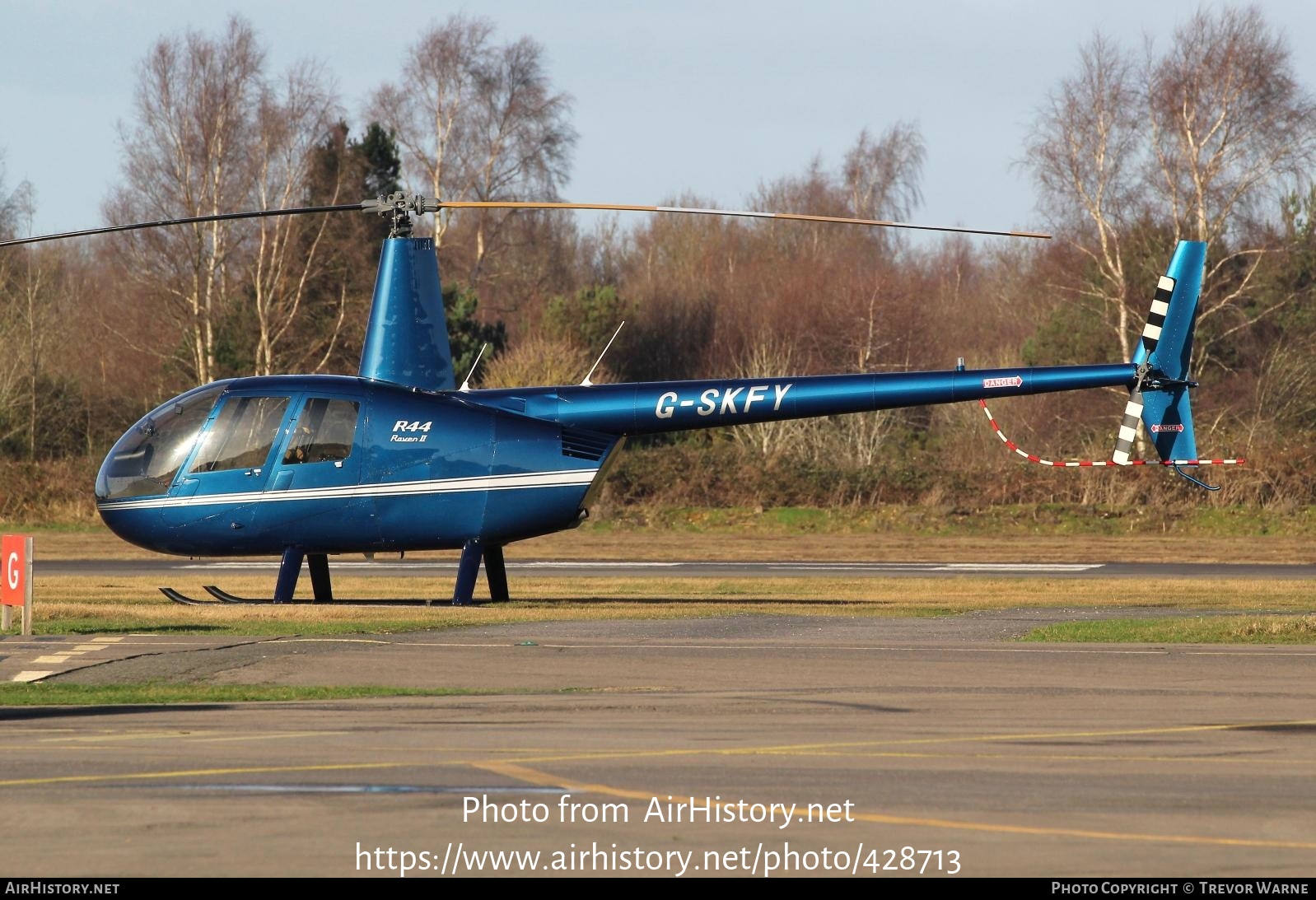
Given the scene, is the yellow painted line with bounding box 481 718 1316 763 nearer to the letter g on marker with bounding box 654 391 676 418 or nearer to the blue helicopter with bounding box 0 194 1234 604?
the blue helicopter with bounding box 0 194 1234 604

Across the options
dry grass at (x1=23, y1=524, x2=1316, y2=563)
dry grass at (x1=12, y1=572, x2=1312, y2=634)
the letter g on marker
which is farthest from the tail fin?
dry grass at (x1=23, y1=524, x2=1316, y2=563)

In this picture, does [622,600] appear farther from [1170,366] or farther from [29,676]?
[29,676]

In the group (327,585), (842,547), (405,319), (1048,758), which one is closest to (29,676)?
(405,319)

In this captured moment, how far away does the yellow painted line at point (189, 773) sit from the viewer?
8922 millimetres

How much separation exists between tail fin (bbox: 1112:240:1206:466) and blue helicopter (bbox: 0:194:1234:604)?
2 cm

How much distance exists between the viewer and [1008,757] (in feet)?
32.0

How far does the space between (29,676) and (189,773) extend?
5.24m

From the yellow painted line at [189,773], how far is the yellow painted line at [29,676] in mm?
4804

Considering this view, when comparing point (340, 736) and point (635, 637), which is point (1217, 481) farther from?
point (340, 736)

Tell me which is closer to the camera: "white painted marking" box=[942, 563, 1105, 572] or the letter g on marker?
the letter g on marker

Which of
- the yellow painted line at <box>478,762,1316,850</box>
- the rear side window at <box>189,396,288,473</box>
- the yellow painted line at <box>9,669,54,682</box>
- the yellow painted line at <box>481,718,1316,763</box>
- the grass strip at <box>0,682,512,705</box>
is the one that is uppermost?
the rear side window at <box>189,396,288,473</box>

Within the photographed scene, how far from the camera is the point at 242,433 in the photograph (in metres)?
19.8

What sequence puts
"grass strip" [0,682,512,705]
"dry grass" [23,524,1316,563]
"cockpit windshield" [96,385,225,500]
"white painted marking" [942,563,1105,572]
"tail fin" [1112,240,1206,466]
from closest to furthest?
"grass strip" [0,682,512,705] → "tail fin" [1112,240,1206,466] → "cockpit windshield" [96,385,225,500] → "white painted marking" [942,563,1105,572] → "dry grass" [23,524,1316,563]

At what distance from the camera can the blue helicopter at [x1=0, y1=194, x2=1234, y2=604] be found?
64.5 ft
